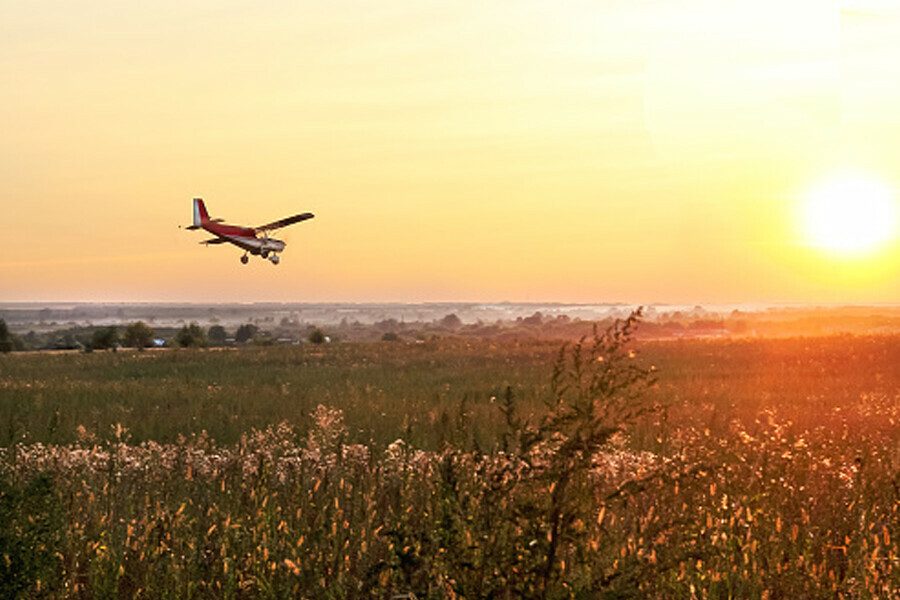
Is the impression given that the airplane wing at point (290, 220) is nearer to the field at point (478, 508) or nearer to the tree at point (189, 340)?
the field at point (478, 508)

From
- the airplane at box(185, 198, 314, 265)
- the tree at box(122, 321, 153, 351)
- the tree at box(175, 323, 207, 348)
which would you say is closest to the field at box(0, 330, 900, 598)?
the airplane at box(185, 198, 314, 265)

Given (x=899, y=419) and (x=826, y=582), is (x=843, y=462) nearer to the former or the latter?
(x=826, y=582)

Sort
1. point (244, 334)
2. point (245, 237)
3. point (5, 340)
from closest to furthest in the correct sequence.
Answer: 1. point (245, 237)
2. point (5, 340)
3. point (244, 334)

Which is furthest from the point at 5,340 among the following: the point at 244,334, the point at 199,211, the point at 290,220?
the point at 290,220

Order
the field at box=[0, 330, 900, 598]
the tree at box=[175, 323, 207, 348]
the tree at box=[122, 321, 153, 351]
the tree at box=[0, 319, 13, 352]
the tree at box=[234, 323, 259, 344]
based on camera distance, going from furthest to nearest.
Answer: the tree at box=[234, 323, 259, 344], the tree at box=[122, 321, 153, 351], the tree at box=[175, 323, 207, 348], the tree at box=[0, 319, 13, 352], the field at box=[0, 330, 900, 598]

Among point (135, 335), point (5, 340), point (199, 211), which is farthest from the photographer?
point (135, 335)

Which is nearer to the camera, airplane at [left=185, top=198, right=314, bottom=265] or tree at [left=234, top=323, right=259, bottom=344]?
airplane at [left=185, top=198, right=314, bottom=265]

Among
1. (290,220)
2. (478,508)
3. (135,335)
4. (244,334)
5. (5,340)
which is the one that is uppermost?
(290,220)

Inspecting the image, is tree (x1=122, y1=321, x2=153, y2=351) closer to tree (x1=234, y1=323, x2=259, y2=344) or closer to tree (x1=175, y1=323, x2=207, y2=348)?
tree (x1=175, y1=323, x2=207, y2=348)

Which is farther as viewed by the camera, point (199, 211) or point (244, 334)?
point (244, 334)

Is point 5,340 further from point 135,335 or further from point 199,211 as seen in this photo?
point 199,211

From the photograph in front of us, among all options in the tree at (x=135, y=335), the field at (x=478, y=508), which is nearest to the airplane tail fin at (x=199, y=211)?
the field at (x=478, y=508)

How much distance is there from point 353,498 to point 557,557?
267cm

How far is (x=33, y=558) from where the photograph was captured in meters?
6.22
